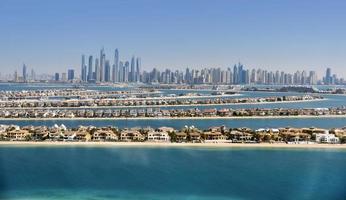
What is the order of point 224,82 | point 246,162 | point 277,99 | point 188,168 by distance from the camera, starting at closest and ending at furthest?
1. point 188,168
2. point 246,162
3. point 277,99
4. point 224,82

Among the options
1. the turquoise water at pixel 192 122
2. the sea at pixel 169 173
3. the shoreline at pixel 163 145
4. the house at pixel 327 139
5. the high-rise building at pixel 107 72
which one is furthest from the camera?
the high-rise building at pixel 107 72

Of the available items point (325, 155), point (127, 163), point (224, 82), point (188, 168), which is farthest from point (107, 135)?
point (224, 82)

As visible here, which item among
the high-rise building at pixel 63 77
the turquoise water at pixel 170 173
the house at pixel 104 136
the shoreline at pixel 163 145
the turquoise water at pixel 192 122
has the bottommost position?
the turquoise water at pixel 170 173

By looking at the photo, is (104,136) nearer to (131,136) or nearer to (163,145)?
(131,136)

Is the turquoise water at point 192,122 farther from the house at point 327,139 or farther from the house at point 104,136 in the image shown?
the house at point 327,139

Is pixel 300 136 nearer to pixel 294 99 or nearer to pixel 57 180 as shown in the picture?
pixel 57 180

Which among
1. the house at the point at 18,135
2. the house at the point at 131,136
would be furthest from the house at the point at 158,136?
the house at the point at 18,135

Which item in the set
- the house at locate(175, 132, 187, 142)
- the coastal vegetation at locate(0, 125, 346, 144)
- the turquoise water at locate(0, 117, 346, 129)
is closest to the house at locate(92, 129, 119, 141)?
the coastal vegetation at locate(0, 125, 346, 144)

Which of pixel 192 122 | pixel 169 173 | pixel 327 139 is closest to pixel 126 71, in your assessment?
pixel 192 122

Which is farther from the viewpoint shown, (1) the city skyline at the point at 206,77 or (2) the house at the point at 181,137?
(1) the city skyline at the point at 206,77
